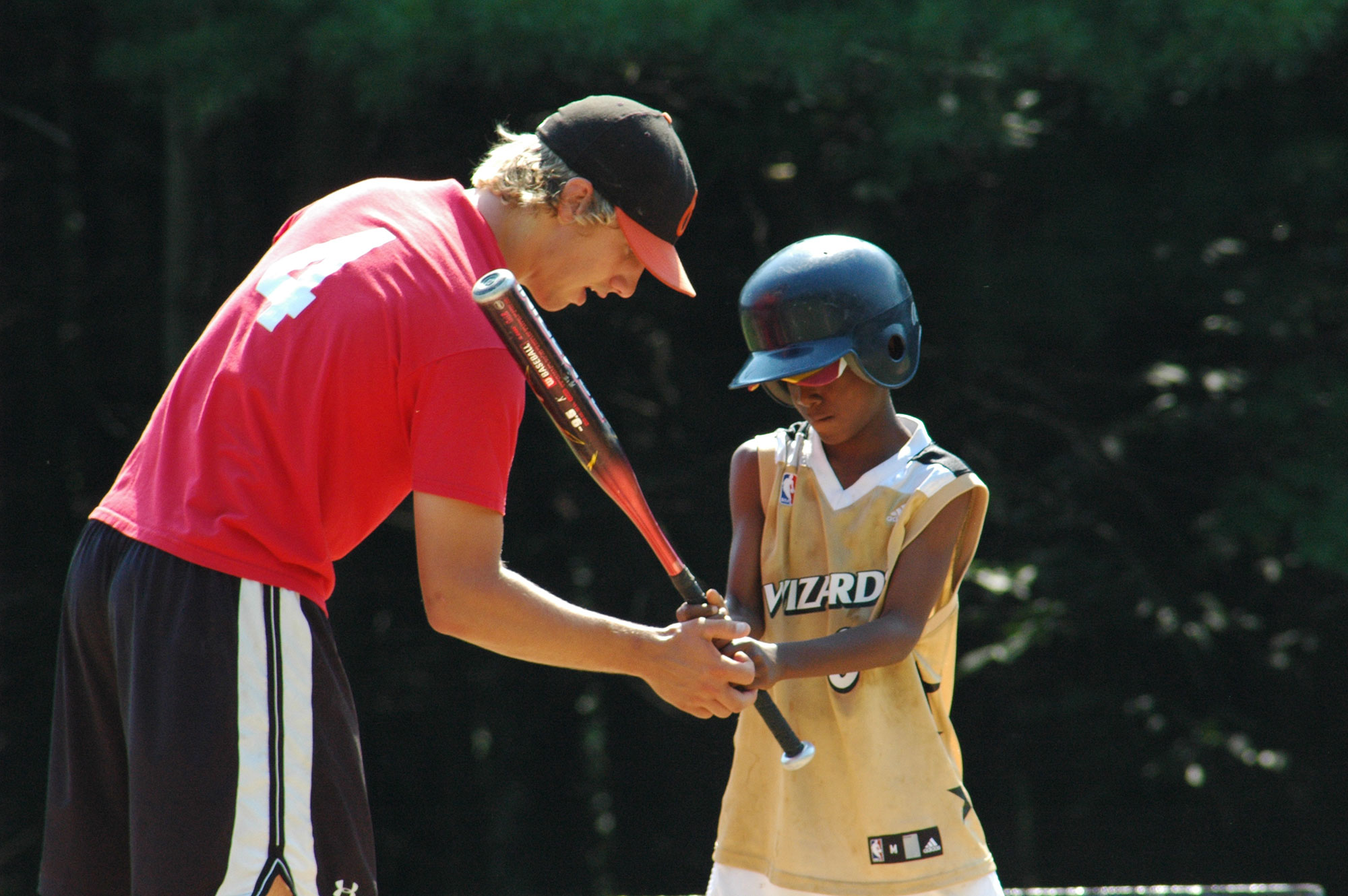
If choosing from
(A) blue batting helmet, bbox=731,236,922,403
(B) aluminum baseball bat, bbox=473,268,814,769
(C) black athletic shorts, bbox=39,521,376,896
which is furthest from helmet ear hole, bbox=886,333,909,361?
(C) black athletic shorts, bbox=39,521,376,896

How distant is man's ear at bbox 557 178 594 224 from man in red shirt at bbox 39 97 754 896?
0.19m

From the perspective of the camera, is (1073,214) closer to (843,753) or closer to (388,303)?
(843,753)

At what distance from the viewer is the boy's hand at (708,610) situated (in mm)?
2100

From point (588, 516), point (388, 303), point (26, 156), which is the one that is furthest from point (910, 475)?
point (26, 156)

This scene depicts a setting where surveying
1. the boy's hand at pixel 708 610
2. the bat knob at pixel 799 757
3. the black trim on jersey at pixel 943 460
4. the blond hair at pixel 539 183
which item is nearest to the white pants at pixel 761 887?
the bat knob at pixel 799 757

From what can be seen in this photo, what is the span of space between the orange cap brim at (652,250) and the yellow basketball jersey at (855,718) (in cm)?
41

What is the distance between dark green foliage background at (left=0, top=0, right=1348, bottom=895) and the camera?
158 inches

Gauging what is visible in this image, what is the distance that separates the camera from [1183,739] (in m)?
4.16

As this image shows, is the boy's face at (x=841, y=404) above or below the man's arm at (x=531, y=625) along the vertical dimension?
above

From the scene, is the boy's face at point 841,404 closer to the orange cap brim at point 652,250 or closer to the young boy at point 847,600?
the young boy at point 847,600

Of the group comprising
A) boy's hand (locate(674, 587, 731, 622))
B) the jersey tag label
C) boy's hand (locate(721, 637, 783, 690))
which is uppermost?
boy's hand (locate(674, 587, 731, 622))

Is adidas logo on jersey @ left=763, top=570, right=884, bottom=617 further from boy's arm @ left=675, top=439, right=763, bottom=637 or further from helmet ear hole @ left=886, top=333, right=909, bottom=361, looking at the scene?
helmet ear hole @ left=886, top=333, right=909, bottom=361

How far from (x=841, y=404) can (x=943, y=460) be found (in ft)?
0.64

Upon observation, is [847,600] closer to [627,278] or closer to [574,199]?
[627,278]
